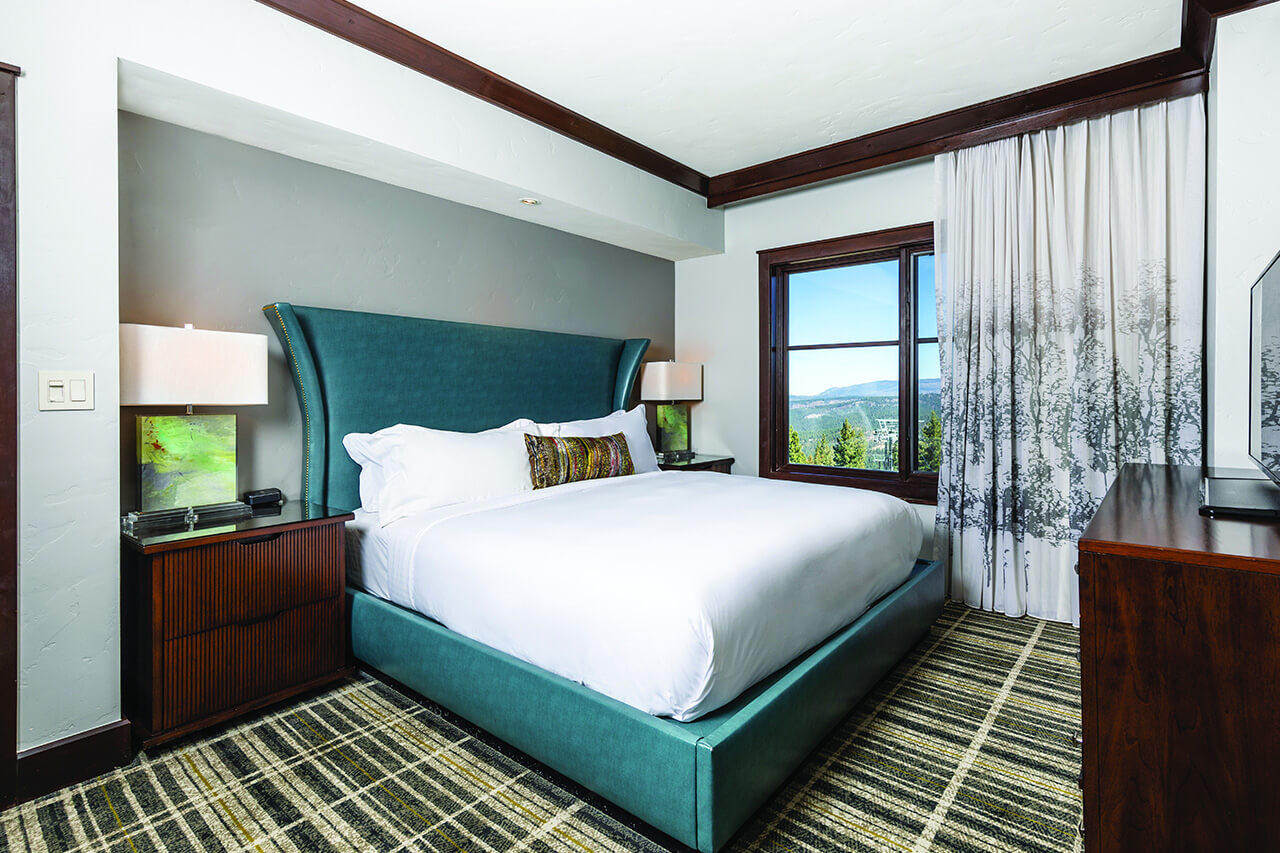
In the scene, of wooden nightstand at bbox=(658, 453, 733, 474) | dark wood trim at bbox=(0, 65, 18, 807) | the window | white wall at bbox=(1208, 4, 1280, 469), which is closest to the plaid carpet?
dark wood trim at bbox=(0, 65, 18, 807)

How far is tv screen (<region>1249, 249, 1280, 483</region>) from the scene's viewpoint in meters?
1.64

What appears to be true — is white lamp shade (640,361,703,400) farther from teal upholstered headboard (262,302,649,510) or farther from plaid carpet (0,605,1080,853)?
plaid carpet (0,605,1080,853)

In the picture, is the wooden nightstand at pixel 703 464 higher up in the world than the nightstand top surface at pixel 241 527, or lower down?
higher up

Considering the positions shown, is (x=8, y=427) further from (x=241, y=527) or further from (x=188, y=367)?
(x=241, y=527)

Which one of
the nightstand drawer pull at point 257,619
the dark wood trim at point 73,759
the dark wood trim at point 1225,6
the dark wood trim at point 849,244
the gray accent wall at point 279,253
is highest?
the dark wood trim at point 1225,6

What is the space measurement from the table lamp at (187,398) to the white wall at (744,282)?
10.3ft

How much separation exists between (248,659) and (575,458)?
1590 millimetres

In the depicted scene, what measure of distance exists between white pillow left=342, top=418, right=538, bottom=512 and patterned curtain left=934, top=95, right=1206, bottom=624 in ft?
9.15

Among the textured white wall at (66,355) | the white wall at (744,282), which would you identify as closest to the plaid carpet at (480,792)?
the textured white wall at (66,355)

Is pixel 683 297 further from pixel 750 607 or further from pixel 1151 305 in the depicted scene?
pixel 750 607

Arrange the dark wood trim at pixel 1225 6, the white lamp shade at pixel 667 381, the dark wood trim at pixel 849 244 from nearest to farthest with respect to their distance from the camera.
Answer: the dark wood trim at pixel 1225 6, the dark wood trim at pixel 849 244, the white lamp shade at pixel 667 381

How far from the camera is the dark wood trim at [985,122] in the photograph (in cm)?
285

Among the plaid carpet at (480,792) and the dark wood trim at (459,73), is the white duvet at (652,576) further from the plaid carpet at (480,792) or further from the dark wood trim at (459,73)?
the dark wood trim at (459,73)

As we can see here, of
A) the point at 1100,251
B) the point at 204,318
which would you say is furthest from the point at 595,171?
the point at 1100,251
